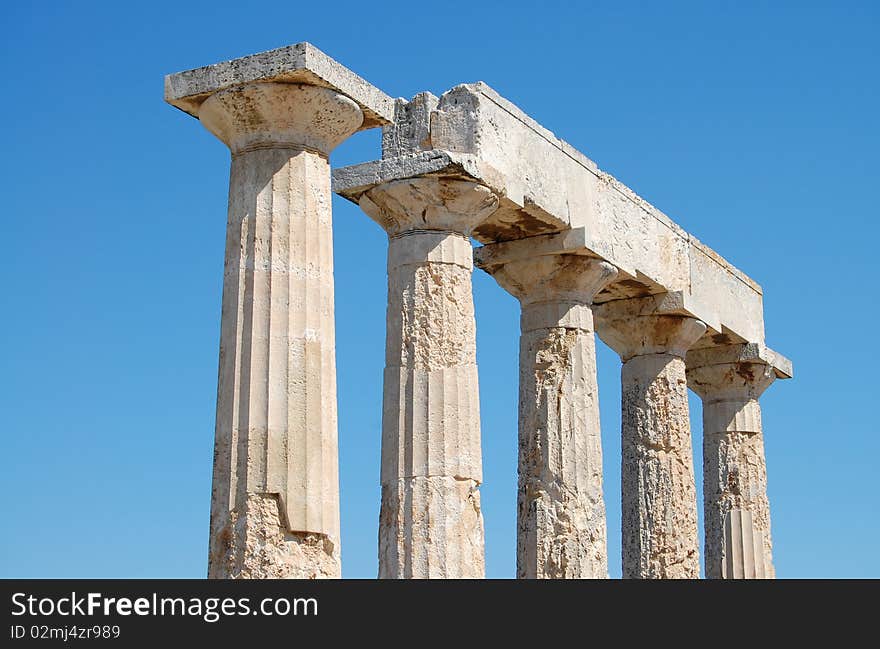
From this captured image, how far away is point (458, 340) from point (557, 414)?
3.50 metres

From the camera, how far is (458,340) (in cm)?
2420

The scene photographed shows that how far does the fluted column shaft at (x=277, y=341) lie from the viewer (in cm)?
1916

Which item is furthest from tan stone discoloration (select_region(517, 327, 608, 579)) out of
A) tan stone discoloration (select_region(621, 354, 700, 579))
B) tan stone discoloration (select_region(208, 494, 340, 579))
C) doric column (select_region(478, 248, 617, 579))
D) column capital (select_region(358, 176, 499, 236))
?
tan stone discoloration (select_region(208, 494, 340, 579))

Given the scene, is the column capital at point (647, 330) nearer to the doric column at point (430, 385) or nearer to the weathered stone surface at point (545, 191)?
the weathered stone surface at point (545, 191)

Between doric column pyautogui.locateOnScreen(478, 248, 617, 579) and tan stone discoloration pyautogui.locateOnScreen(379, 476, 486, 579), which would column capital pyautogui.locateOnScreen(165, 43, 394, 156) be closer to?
tan stone discoloration pyautogui.locateOnScreen(379, 476, 486, 579)

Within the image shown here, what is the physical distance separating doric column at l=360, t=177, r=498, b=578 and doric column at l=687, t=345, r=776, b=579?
1170 centimetres

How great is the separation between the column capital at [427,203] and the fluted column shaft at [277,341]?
360 cm

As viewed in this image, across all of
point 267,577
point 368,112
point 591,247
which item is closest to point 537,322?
point 591,247

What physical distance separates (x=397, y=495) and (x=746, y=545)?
1302 cm

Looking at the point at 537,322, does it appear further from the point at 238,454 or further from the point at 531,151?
the point at 238,454

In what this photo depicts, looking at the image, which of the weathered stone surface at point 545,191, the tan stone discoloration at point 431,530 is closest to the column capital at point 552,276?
the weathered stone surface at point 545,191

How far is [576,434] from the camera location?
27109 millimetres

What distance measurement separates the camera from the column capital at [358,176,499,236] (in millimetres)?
24234

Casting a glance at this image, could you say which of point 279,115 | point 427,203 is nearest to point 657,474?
point 427,203
